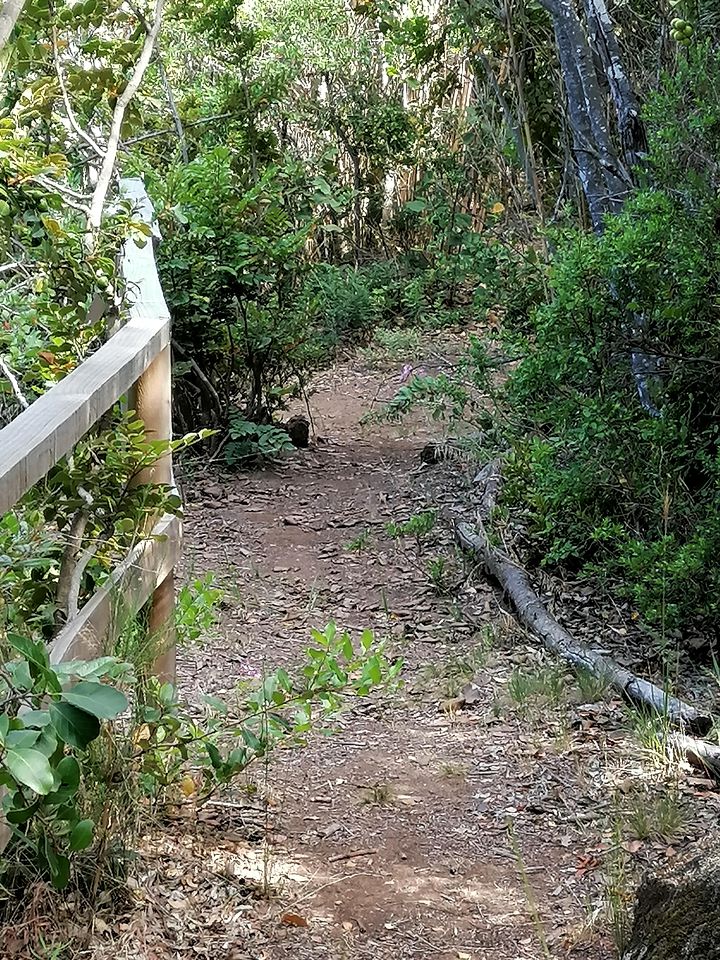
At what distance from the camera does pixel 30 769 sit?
1462 millimetres

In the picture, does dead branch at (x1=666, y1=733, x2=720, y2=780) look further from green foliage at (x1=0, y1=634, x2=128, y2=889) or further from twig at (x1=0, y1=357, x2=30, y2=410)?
twig at (x1=0, y1=357, x2=30, y2=410)

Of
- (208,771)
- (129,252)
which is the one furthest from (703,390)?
(208,771)

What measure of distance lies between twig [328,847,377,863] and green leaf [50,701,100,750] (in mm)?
1894

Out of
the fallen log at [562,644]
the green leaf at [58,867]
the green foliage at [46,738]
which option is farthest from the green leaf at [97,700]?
the fallen log at [562,644]

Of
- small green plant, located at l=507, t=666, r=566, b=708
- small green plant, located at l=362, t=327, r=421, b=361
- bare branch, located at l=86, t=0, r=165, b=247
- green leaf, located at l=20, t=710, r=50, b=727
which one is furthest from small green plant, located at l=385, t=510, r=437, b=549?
green leaf, located at l=20, t=710, r=50, b=727

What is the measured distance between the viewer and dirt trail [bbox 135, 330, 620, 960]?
2.86m

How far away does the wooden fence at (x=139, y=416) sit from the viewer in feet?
6.40

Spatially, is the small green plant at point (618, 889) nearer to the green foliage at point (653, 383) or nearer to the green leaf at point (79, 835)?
the green leaf at point (79, 835)

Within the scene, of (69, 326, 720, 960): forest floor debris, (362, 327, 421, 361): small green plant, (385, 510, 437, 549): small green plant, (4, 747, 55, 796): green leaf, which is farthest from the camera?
(362, 327, 421, 361): small green plant

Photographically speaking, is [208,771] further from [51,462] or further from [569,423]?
[569,423]

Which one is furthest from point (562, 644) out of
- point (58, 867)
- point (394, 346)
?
point (394, 346)

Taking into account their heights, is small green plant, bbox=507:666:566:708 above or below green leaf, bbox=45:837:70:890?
below

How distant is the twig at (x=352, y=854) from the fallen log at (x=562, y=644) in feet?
4.22

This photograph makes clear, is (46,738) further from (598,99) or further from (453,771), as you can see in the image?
(598,99)
